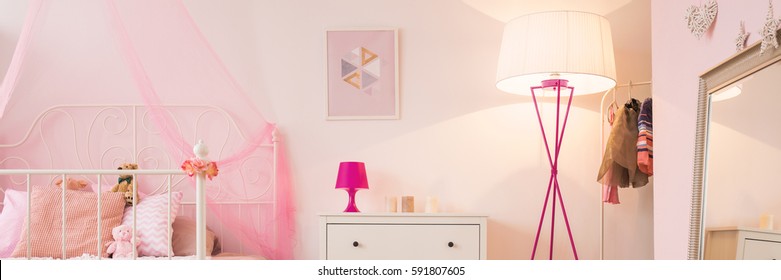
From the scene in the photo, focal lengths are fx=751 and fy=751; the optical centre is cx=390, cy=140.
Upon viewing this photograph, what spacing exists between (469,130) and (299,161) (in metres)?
0.88

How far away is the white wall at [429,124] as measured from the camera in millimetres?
3805

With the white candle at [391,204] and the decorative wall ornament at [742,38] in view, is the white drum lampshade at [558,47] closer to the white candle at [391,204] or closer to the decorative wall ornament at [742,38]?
the white candle at [391,204]

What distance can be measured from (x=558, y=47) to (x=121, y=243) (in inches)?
80.8

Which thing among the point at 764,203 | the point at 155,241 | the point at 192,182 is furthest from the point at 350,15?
the point at 764,203

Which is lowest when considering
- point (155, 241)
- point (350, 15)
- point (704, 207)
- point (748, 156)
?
point (155, 241)

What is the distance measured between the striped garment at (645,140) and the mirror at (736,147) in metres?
0.64

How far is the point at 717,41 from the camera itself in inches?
97.4

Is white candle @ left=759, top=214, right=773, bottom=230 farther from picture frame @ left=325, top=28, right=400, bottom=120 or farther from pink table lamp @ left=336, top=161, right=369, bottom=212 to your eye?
picture frame @ left=325, top=28, right=400, bottom=120

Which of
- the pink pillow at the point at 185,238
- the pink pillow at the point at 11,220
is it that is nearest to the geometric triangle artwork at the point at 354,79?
the pink pillow at the point at 185,238

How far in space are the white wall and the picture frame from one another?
0.04 meters

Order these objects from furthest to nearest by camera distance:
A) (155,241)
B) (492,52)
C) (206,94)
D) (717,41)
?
(492,52) < (206,94) < (155,241) < (717,41)

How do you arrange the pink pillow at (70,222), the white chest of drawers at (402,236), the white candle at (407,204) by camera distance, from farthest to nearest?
the white candle at (407,204) → the white chest of drawers at (402,236) → the pink pillow at (70,222)

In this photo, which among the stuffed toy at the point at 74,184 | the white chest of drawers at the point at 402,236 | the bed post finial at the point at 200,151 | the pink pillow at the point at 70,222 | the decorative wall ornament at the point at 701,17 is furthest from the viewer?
the stuffed toy at the point at 74,184
